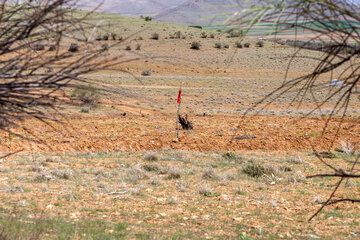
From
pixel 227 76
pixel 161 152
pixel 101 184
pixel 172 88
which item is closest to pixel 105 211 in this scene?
Result: pixel 101 184

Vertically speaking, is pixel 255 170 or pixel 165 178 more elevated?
pixel 255 170

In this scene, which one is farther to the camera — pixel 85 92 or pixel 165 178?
pixel 165 178

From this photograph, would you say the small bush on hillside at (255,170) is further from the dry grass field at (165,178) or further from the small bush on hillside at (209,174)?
the small bush on hillside at (209,174)

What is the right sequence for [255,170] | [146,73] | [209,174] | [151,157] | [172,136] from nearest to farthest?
[209,174], [255,170], [151,157], [172,136], [146,73]

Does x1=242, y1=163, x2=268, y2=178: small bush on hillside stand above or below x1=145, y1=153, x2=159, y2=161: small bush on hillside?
above

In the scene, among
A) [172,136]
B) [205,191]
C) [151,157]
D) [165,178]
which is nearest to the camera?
[205,191]

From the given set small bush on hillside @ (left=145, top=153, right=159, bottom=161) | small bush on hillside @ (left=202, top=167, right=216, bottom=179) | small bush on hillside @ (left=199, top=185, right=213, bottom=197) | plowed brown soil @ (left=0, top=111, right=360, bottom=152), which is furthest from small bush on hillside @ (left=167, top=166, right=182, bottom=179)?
plowed brown soil @ (left=0, top=111, right=360, bottom=152)

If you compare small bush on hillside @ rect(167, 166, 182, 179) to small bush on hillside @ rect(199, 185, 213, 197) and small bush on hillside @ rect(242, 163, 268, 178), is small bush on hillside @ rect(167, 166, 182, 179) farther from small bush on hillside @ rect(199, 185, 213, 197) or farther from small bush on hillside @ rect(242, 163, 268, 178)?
small bush on hillside @ rect(242, 163, 268, 178)

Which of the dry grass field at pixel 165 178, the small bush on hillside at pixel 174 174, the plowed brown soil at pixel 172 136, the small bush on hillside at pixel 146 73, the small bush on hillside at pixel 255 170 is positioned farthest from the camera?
the small bush on hillside at pixel 146 73

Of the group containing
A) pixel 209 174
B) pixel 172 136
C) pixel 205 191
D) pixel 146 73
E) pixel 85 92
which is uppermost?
pixel 85 92

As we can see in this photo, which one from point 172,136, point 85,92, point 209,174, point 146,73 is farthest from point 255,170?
point 146,73

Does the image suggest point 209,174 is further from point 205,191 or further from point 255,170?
point 205,191

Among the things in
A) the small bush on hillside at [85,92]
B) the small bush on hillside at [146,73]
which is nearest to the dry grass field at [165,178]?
the small bush on hillside at [85,92]

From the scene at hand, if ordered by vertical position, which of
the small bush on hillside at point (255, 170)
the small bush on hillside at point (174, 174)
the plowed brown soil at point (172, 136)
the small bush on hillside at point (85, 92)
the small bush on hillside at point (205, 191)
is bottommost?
the plowed brown soil at point (172, 136)
